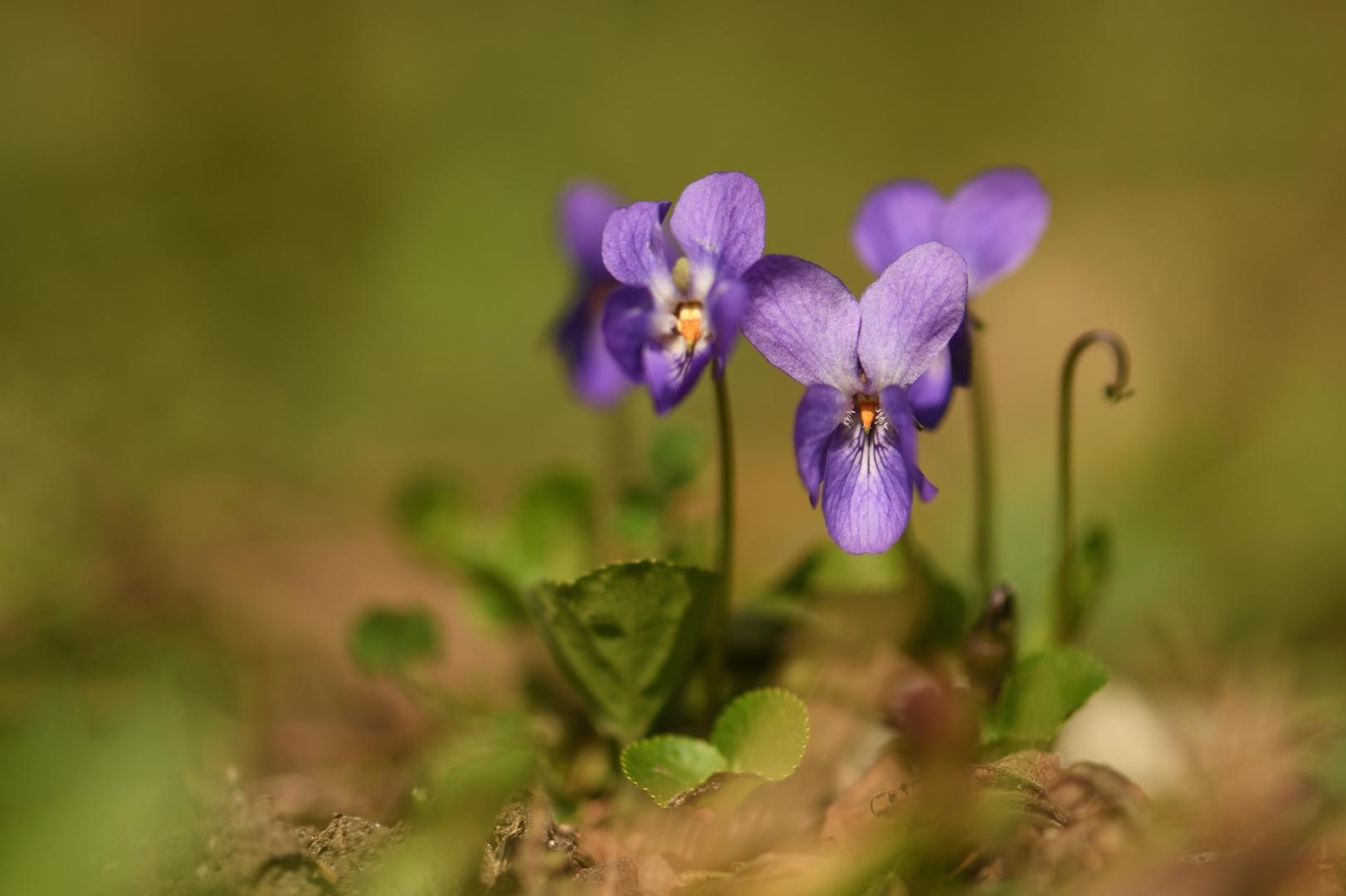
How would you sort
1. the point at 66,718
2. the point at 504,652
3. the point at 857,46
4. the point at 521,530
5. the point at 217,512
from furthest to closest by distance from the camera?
the point at 857,46 < the point at 217,512 < the point at 504,652 < the point at 521,530 < the point at 66,718

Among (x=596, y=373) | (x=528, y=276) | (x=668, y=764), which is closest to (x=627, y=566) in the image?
(x=668, y=764)

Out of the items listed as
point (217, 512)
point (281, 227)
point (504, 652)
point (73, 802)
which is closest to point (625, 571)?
point (73, 802)

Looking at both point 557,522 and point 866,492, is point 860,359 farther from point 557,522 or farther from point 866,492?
point 557,522

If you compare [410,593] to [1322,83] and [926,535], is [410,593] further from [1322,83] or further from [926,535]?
[1322,83]

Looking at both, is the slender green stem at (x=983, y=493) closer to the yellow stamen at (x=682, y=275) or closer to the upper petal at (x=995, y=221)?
the upper petal at (x=995, y=221)

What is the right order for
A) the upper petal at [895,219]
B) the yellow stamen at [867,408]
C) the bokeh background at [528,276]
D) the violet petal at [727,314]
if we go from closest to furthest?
the violet petal at [727,314] < the yellow stamen at [867,408] < the upper petal at [895,219] < the bokeh background at [528,276]

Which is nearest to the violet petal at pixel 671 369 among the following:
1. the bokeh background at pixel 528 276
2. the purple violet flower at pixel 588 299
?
the purple violet flower at pixel 588 299

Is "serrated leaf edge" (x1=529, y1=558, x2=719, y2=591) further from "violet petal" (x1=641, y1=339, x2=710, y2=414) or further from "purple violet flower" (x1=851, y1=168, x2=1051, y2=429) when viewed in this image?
"purple violet flower" (x1=851, y1=168, x2=1051, y2=429)
